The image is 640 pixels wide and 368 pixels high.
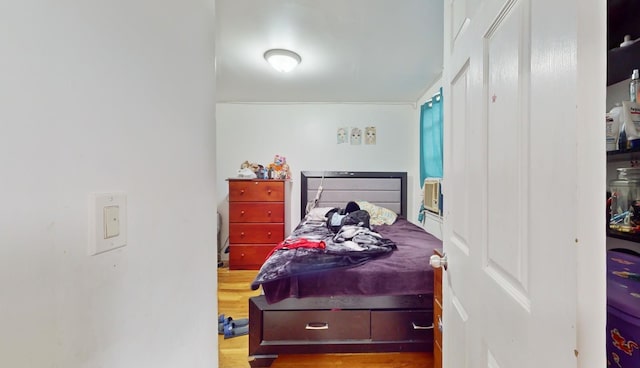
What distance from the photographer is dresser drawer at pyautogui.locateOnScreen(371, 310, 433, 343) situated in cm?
176

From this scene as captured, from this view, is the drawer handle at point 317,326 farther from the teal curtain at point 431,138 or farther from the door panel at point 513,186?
the teal curtain at point 431,138

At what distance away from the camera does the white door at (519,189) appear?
0.37 m

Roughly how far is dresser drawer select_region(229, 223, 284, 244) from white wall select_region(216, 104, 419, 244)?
56cm

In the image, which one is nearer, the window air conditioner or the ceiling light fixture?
the ceiling light fixture

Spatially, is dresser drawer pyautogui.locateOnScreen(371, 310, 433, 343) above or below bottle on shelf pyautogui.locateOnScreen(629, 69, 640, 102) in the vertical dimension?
below

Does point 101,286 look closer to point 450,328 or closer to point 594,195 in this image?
point 594,195

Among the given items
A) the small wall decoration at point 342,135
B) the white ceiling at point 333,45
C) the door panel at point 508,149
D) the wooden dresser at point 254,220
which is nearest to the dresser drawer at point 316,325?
the door panel at point 508,149

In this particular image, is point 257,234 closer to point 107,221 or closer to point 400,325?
point 400,325

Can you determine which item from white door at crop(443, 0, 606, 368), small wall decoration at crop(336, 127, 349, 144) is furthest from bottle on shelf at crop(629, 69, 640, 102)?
small wall decoration at crop(336, 127, 349, 144)

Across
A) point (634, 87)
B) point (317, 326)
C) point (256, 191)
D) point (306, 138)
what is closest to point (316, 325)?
point (317, 326)

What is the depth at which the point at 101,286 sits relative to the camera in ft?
1.68

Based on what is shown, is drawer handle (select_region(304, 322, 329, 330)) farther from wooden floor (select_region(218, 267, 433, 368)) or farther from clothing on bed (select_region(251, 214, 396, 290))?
clothing on bed (select_region(251, 214, 396, 290))

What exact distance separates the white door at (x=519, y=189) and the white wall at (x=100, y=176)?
0.77 m

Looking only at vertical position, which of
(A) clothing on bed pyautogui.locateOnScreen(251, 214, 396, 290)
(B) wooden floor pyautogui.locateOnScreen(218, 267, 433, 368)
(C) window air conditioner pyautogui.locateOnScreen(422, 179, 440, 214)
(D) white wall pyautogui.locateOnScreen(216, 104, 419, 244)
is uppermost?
(D) white wall pyautogui.locateOnScreen(216, 104, 419, 244)
